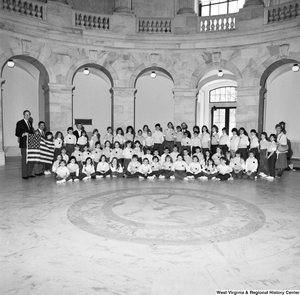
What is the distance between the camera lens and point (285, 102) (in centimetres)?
1638

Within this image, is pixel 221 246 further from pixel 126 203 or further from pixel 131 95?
pixel 131 95

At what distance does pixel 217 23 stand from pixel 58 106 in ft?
29.0

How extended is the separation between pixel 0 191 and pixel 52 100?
6966 millimetres

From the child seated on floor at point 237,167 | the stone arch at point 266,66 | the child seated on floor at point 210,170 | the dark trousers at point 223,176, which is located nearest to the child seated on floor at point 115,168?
the child seated on floor at point 210,170

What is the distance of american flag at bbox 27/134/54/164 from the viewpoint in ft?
32.1

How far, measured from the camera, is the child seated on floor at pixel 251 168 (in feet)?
33.0

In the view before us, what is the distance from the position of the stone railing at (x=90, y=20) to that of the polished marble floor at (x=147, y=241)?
9.55 m

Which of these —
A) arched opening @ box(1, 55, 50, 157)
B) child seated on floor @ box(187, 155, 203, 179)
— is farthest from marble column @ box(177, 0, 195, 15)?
child seated on floor @ box(187, 155, 203, 179)

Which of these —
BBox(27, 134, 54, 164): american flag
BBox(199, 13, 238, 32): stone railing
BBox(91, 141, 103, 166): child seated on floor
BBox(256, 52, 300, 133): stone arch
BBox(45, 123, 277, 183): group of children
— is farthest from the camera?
BBox(199, 13, 238, 32): stone railing

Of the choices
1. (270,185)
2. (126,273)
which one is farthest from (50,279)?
(270,185)

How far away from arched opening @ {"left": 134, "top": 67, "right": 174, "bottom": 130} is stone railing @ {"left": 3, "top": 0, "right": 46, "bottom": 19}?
23.9ft

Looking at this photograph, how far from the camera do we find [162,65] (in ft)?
49.3

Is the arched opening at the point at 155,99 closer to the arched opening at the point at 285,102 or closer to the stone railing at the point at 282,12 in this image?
the arched opening at the point at 285,102

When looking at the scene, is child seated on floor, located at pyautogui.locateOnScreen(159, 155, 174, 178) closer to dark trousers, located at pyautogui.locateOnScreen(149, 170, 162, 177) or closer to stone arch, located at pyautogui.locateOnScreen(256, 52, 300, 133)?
dark trousers, located at pyautogui.locateOnScreen(149, 170, 162, 177)
